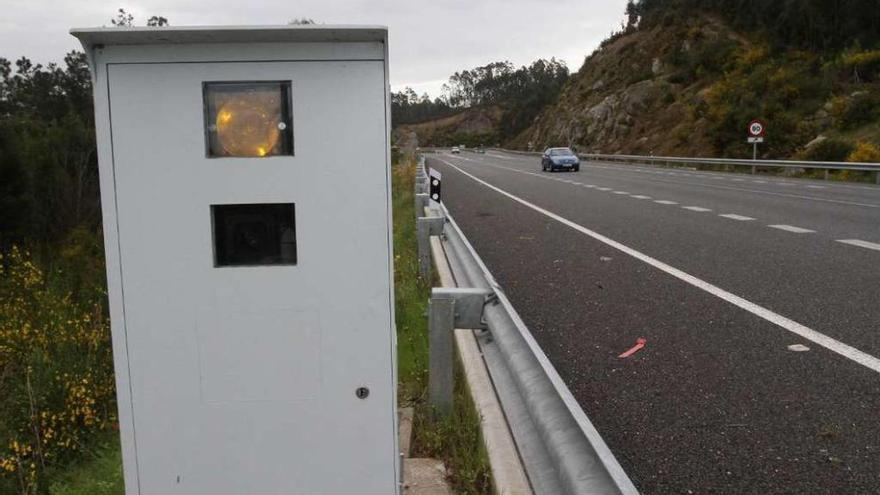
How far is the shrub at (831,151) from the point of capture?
29.2 m

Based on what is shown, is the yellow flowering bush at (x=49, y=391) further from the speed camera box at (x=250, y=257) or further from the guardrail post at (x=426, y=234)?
the speed camera box at (x=250, y=257)

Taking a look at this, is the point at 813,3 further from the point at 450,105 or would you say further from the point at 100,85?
the point at 450,105

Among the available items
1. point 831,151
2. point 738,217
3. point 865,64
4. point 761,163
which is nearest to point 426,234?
point 738,217

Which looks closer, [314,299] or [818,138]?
[314,299]

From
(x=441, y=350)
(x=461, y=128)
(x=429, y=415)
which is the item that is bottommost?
(x=429, y=415)

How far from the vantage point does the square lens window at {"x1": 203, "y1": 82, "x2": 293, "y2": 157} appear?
85.7 inches

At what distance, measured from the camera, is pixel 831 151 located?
98.3ft

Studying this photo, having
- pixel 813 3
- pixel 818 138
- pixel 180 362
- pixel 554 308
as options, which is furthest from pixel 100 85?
pixel 813 3

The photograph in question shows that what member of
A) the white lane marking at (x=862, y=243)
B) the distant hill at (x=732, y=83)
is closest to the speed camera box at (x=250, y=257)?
the white lane marking at (x=862, y=243)

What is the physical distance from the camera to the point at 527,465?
2342 millimetres

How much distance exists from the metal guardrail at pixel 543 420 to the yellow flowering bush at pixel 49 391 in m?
3.32

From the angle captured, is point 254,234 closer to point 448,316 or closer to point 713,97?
point 448,316

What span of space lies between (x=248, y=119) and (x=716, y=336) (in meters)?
4.34

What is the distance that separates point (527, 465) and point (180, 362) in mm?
1065
